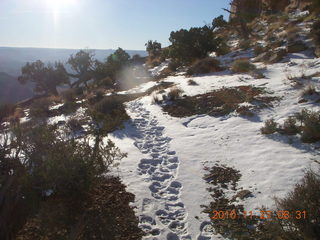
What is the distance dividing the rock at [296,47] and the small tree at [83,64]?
17.6 meters

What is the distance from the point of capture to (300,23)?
16.0 m

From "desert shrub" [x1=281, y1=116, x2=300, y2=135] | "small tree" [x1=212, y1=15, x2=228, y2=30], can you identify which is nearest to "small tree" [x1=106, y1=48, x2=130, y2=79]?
"small tree" [x1=212, y1=15, x2=228, y2=30]

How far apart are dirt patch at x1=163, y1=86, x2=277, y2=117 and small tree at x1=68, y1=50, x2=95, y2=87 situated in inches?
601

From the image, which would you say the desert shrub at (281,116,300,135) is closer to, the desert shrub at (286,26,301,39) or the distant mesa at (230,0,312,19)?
the desert shrub at (286,26,301,39)

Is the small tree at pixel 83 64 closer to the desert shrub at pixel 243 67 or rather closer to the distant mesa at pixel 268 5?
the distant mesa at pixel 268 5

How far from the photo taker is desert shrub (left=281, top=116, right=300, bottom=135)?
16.6 ft

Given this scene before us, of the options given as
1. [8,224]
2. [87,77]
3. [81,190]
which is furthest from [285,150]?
[87,77]

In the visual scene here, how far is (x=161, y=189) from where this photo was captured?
13.6 ft

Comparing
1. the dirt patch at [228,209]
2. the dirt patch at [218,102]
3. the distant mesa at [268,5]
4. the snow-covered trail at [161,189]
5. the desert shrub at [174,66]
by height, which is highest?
the distant mesa at [268,5]

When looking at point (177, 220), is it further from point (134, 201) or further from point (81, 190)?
point (81, 190)

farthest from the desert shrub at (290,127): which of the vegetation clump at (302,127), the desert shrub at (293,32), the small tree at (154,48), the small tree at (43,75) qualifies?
the small tree at (154,48)

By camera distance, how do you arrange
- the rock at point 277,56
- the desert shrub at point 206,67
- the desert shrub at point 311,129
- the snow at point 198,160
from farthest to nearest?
the desert shrub at point 206,67, the rock at point 277,56, the desert shrub at point 311,129, the snow at point 198,160

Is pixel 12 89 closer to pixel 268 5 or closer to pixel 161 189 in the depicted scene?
pixel 268 5

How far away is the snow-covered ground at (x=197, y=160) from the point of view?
135 inches
